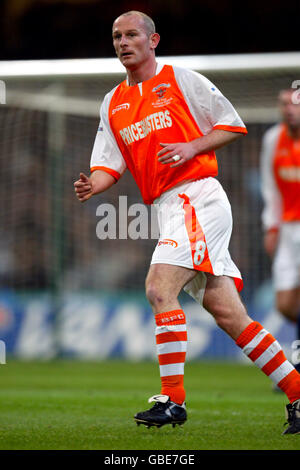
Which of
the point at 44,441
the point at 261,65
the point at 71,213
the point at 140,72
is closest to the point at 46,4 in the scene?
the point at 71,213

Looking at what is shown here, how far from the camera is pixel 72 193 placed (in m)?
13.0

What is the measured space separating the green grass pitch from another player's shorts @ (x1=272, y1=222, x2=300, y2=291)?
1.05 meters

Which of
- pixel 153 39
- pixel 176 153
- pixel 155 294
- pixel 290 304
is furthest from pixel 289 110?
pixel 155 294

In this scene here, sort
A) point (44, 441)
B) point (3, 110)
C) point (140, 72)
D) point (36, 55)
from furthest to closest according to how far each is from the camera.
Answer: point (36, 55)
point (3, 110)
point (140, 72)
point (44, 441)

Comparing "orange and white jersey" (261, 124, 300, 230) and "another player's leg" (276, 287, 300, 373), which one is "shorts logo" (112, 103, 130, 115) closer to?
"orange and white jersey" (261, 124, 300, 230)

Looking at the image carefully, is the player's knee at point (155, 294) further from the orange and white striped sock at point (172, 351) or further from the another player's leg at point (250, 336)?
the another player's leg at point (250, 336)

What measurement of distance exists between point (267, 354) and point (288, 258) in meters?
3.61

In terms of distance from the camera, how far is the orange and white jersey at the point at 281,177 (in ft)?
25.4

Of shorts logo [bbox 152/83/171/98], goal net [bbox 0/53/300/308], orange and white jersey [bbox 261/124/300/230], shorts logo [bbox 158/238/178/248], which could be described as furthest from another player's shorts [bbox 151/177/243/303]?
goal net [bbox 0/53/300/308]

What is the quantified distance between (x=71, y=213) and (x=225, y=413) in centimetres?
793

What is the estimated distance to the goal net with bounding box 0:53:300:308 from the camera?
12.0 m

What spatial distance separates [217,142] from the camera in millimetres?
4320

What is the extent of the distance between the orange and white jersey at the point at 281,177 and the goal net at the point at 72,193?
378 cm
